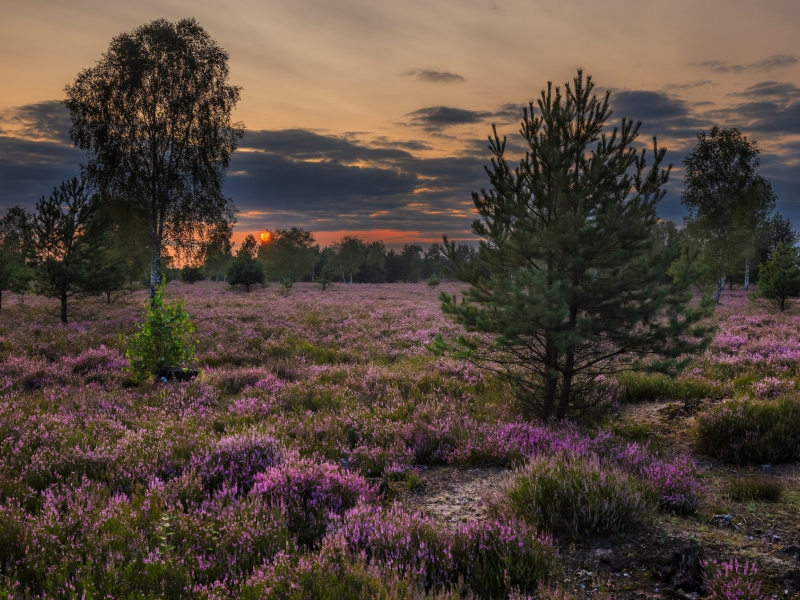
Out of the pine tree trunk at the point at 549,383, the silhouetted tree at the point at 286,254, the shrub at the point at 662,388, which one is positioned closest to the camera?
the pine tree trunk at the point at 549,383

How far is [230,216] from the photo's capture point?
25.5 metres

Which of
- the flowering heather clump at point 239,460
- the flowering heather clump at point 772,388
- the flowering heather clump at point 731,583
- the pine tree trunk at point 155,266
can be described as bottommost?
the flowering heather clump at point 239,460

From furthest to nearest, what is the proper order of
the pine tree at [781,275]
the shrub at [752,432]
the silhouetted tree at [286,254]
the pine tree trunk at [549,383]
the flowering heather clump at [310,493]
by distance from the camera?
the silhouetted tree at [286,254]
the pine tree at [781,275]
the pine tree trunk at [549,383]
the shrub at [752,432]
the flowering heather clump at [310,493]

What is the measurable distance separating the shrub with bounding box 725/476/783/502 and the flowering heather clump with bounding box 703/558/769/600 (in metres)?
1.78

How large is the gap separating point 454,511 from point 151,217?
23.5m

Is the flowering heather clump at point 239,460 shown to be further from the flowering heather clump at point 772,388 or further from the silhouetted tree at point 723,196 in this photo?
the silhouetted tree at point 723,196

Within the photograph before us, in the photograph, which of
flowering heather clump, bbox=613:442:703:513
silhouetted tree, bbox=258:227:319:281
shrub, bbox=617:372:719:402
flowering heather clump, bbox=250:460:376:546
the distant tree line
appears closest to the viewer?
flowering heather clump, bbox=250:460:376:546

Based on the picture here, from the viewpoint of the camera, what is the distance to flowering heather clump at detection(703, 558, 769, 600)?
2.94m

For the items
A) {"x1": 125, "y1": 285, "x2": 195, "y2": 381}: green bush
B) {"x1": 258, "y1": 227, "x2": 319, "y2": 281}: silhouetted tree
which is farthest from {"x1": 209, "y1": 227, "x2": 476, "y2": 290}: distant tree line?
{"x1": 125, "y1": 285, "x2": 195, "y2": 381}: green bush

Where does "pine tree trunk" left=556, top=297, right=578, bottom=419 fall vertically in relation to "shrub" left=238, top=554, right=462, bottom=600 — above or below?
above

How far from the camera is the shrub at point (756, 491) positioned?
475cm

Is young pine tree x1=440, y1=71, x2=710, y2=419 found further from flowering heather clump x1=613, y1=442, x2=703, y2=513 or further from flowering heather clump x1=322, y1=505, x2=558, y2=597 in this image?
flowering heather clump x1=322, y1=505, x2=558, y2=597

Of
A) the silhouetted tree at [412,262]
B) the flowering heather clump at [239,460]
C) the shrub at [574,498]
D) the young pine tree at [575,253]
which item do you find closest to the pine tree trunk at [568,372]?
the young pine tree at [575,253]

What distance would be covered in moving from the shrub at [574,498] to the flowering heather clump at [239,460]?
274 centimetres
